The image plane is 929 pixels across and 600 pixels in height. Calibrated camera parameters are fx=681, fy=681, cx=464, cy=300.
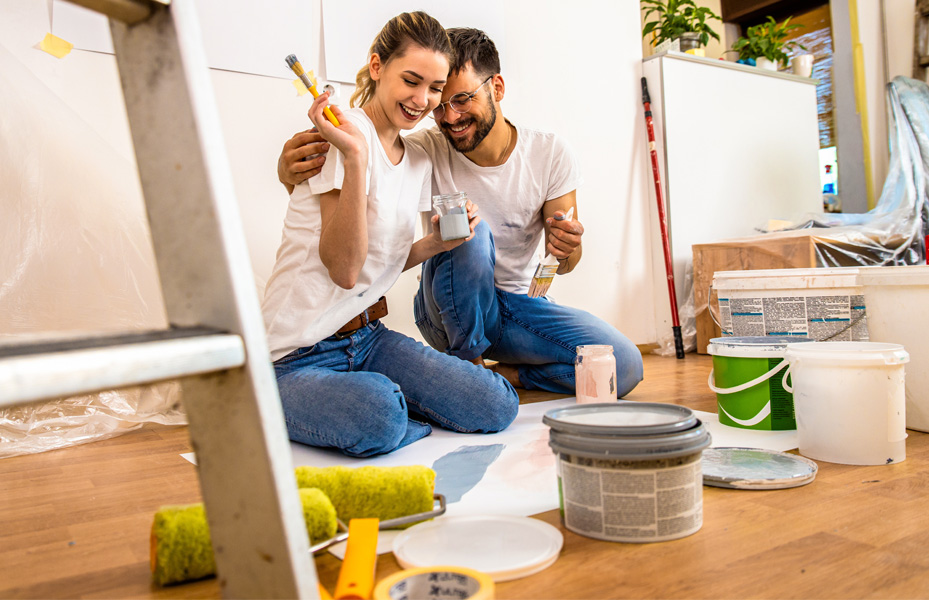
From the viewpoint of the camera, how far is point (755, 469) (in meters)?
1.02

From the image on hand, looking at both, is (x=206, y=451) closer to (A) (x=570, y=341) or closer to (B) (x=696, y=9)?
(A) (x=570, y=341)

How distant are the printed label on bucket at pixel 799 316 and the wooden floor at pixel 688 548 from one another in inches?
11.8

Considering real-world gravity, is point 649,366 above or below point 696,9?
below


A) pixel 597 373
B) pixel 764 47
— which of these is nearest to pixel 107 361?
pixel 597 373

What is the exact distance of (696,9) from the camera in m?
3.04

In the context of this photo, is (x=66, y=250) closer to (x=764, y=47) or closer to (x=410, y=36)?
(x=410, y=36)

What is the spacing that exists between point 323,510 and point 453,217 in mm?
832

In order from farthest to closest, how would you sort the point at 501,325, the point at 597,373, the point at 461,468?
the point at 501,325 → the point at 597,373 → the point at 461,468

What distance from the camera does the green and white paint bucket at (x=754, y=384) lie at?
128 cm

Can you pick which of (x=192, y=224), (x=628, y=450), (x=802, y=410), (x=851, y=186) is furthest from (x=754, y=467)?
(x=851, y=186)

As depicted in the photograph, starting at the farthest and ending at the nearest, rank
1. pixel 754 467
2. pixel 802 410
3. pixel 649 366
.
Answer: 1. pixel 649 366
2. pixel 802 410
3. pixel 754 467

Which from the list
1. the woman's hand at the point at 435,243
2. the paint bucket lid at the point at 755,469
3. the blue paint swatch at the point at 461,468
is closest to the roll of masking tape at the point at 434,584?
the blue paint swatch at the point at 461,468

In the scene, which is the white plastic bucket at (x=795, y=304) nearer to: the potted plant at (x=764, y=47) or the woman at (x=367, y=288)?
the woman at (x=367, y=288)

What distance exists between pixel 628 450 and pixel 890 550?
12.2 inches
